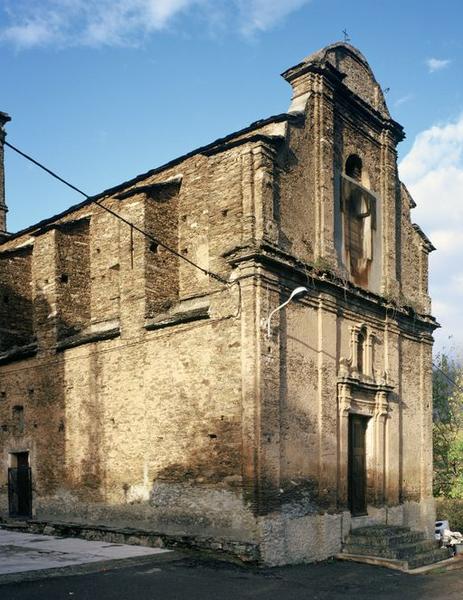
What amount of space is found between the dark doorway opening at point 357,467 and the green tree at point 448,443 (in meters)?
9.99

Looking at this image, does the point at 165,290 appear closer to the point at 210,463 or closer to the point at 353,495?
the point at 210,463

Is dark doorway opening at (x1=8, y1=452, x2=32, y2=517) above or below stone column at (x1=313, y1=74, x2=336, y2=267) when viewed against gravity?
below

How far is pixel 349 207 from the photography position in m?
18.0

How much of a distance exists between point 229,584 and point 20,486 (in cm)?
943

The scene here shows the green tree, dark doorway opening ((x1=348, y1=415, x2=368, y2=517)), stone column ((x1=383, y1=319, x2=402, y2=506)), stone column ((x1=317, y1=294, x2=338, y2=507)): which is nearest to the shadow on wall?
stone column ((x1=317, y1=294, x2=338, y2=507))

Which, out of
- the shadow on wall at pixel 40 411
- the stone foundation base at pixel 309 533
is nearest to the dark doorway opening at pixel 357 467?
the stone foundation base at pixel 309 533

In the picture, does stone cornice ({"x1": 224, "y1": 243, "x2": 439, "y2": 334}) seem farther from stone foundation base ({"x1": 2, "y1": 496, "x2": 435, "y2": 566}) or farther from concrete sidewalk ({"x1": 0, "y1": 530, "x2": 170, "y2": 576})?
concrete sidewalk ({"x1": 0, "y1": 530, "x2": 170, "y2": 576})

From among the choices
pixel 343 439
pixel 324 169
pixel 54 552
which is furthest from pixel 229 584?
pixel 324 169

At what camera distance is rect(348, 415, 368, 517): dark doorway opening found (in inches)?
656

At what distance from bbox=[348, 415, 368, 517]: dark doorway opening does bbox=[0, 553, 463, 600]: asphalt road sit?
238cm

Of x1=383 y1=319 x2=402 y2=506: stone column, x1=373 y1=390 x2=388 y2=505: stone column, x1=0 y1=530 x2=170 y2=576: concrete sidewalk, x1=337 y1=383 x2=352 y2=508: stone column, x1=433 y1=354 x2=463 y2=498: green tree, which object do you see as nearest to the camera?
x1=0 y1=530 x2=170 y2=576: concrete sidewalk

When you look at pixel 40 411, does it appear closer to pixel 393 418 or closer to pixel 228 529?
pixel 228 529

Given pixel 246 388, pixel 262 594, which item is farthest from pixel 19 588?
pixel 246 388

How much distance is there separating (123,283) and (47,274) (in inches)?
120
